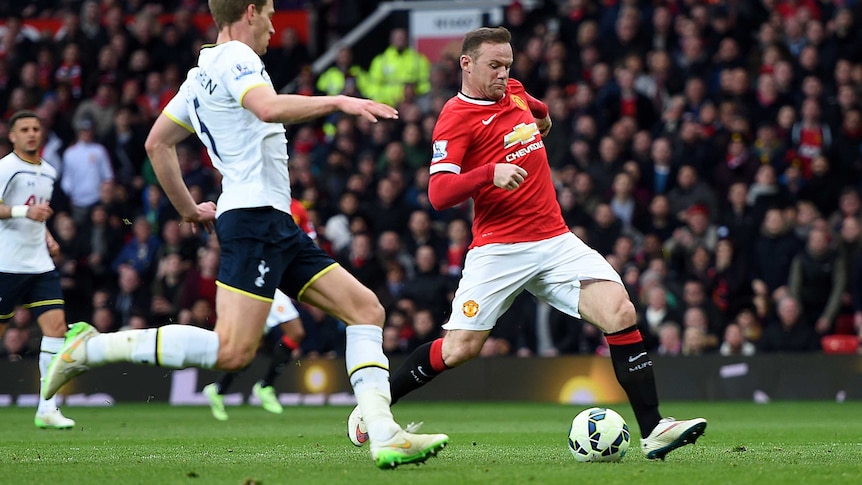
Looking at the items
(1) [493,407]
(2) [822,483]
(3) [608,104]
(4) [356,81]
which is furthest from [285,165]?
(4) [356,81]

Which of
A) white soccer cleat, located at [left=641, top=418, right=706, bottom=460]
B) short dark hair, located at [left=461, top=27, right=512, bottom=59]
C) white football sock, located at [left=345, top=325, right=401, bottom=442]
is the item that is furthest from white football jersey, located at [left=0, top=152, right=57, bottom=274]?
white soccer cleat, located at [left=641, top=418, right=706, bottom=460]

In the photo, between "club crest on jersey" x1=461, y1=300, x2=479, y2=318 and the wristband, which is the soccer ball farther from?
the wristband

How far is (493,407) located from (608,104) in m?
4.60

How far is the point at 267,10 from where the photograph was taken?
6777 mm

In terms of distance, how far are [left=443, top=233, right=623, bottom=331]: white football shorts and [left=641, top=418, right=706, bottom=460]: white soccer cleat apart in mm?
891

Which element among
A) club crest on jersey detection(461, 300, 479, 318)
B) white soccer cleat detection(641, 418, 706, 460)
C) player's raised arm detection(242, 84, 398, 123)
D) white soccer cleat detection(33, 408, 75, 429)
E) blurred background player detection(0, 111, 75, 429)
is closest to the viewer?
player's raised arm detection(242, 84, 398, 123)

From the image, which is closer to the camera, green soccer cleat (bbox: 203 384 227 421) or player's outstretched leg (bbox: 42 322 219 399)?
player's outstretched leg (bbox: 42 322 219 399)

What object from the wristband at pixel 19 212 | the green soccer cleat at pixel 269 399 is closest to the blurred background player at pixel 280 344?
the green soccer cleat at pixel 269 399

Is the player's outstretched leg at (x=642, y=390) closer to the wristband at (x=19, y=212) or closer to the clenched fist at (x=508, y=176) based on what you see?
the clenched fist at (x=508, y=176)

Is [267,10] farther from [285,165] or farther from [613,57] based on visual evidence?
[613,57]

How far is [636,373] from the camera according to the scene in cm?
773

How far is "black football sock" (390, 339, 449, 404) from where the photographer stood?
8.33 meters

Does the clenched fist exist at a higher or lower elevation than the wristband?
lower

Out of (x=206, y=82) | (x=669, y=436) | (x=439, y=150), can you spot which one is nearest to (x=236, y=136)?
(x=206, y=82)
